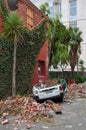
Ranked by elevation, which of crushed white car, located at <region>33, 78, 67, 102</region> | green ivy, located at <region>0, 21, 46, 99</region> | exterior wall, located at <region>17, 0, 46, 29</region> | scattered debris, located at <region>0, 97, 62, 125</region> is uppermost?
exterior wall, located at <region>17, 0, 46, 29</region>

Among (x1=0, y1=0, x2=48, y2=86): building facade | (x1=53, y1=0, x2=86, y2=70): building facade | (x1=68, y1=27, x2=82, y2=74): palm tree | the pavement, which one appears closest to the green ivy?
(x1=0, y1=0, x2=48, y2=86): building facade

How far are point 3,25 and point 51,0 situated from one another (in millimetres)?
35572

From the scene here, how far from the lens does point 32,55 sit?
19.2 meters

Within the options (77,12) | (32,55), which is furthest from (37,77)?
(77,12)

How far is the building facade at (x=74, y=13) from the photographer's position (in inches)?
1812

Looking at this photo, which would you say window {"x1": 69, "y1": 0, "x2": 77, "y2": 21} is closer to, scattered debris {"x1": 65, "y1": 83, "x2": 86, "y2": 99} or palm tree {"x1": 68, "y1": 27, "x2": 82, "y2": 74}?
palm tree {"x1": 68, "y1": 27, "x2": 82, "y2": 74}

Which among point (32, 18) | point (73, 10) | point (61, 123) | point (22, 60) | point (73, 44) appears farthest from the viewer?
point (73, 10)

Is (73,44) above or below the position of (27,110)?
above

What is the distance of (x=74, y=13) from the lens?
47.8m

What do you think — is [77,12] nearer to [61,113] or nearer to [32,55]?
[32,55]

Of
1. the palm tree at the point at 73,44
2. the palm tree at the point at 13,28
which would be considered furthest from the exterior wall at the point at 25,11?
the palm tree at the point at 73,44

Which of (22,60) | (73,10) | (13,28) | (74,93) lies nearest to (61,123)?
(13,28)

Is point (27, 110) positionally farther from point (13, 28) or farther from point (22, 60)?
point (22, 60)

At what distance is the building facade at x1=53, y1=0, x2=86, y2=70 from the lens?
4603cm
